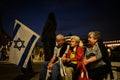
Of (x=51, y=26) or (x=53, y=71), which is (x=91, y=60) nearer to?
(x=53, y=71)

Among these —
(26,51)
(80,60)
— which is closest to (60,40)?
Result: (80,60)

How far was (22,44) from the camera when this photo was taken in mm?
8133

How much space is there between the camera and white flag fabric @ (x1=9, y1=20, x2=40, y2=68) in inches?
317

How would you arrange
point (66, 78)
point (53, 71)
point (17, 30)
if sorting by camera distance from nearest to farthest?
point (66, 78) → point (53, 71) → point (17, 30)

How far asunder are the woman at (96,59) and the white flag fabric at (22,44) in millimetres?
2524

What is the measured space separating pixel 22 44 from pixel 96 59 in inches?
121

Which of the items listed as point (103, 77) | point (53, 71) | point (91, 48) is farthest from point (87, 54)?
point (53, 71)

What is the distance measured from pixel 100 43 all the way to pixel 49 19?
2.16 m

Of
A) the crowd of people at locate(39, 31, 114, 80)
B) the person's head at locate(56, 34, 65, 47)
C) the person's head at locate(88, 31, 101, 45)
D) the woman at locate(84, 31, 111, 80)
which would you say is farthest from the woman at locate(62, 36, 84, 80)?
the person's head at locate(56, 34, 65, 47)

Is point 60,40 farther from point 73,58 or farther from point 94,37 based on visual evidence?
point 94,37

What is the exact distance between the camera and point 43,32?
24.8ft

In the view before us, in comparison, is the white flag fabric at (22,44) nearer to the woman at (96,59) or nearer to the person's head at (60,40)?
the person's head at (60,40)

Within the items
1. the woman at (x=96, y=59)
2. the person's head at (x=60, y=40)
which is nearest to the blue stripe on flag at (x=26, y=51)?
the person's head at (x=60, y=40)

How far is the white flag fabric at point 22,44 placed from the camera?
805cm
